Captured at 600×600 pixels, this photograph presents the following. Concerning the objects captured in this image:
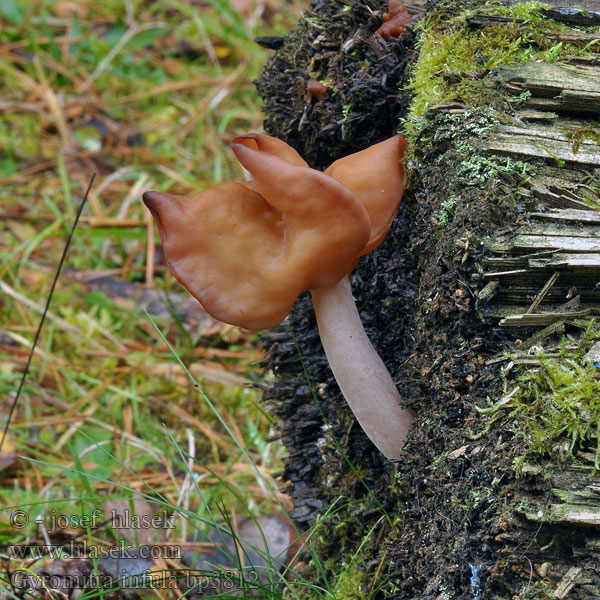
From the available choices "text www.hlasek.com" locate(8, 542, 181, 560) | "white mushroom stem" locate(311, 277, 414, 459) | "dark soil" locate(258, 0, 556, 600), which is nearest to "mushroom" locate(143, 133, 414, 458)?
"white mushroom stem" locate(311, 277, 414, 459)

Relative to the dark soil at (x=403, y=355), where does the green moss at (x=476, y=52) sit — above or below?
above

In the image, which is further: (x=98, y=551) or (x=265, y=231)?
(x=98, y=551)

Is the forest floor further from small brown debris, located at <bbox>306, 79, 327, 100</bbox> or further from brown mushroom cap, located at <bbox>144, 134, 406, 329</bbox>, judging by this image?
small brown debris, located at <bbox>306, 79, 327, 100</bbox>

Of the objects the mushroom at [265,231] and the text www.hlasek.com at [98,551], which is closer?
the mushroom at [265,231]

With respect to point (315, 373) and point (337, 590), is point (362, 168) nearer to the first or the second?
point (315, 373)

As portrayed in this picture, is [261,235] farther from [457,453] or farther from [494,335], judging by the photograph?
[457,453]

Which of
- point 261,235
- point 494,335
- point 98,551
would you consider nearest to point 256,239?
point 261,235

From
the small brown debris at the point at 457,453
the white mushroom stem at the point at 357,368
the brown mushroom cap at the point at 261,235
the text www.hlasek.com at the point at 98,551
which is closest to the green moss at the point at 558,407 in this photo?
the small brown debris at the point at 457,453

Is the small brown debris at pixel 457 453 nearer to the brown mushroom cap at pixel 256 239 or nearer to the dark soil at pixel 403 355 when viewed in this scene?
the dark soil at pixel 403 355
